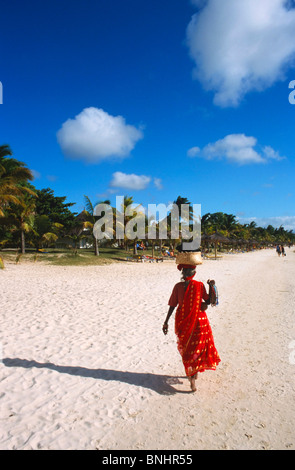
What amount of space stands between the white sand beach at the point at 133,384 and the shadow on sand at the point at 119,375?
0.05 ft

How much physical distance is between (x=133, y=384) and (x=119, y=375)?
1.12 feet

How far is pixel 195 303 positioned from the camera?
11.7 feet

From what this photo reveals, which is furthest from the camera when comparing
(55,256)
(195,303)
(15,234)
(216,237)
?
(216,237)

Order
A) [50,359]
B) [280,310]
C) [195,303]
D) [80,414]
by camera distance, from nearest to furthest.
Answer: [80,414], [195,303], [50,359], [280,310]

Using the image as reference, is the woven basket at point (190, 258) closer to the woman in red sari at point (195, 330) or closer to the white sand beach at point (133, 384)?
the woman in red sari at point (195, 330)

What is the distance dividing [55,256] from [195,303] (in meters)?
Result: 19.5

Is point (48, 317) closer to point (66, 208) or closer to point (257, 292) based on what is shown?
point (257, 292)

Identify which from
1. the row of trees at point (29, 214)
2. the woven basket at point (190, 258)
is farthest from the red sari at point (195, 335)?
the row of trees at point (29, 214)

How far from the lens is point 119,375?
4090 mm

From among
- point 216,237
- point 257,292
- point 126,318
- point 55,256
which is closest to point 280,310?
point 257,292

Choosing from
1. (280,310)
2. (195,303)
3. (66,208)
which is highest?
(66,208)

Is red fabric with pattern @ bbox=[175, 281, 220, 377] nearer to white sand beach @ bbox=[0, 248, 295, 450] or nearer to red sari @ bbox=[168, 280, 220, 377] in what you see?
red sari @ bbox=[168, 280, 220, 377]

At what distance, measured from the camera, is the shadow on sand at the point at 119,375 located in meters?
3.79

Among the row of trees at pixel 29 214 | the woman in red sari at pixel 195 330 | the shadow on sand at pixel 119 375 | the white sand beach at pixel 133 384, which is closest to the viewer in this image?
the white sand beach at pixel 133 384
